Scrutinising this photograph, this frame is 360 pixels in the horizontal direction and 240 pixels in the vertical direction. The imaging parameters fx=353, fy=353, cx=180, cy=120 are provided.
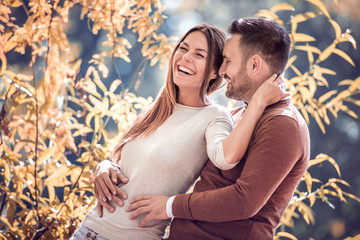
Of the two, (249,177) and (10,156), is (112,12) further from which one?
(249,177)

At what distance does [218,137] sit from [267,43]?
34 centimetres

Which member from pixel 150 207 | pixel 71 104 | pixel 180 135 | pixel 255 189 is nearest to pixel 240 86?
pixel 180 135

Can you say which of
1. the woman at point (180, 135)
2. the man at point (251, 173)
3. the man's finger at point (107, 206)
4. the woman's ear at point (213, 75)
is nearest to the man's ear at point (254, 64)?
the man at point (251, 173)

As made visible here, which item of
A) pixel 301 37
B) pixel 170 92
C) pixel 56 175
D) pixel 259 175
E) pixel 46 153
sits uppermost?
pixel 301 37

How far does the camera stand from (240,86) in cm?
116

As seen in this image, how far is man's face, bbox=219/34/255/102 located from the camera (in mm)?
1145

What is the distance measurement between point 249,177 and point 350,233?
154 cm

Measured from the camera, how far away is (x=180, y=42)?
4.49 feet

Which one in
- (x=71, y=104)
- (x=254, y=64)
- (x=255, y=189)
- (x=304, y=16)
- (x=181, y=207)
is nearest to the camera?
(x=255, y=189)

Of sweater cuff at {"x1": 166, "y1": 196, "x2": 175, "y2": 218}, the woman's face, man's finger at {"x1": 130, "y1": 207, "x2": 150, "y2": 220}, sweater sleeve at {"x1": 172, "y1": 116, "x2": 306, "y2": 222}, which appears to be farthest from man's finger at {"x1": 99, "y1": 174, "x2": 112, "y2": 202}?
the woman's face

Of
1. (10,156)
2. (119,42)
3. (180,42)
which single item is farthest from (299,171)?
(10,156)

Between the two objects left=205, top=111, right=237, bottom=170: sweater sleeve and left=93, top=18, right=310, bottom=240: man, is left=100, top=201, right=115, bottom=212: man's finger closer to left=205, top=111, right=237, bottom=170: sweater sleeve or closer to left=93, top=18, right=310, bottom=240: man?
left=93, top=18, right=310, bottom=240: man

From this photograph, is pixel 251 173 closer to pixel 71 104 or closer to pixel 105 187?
pixel 105 187

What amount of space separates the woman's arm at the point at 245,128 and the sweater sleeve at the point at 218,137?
0.02 metres
